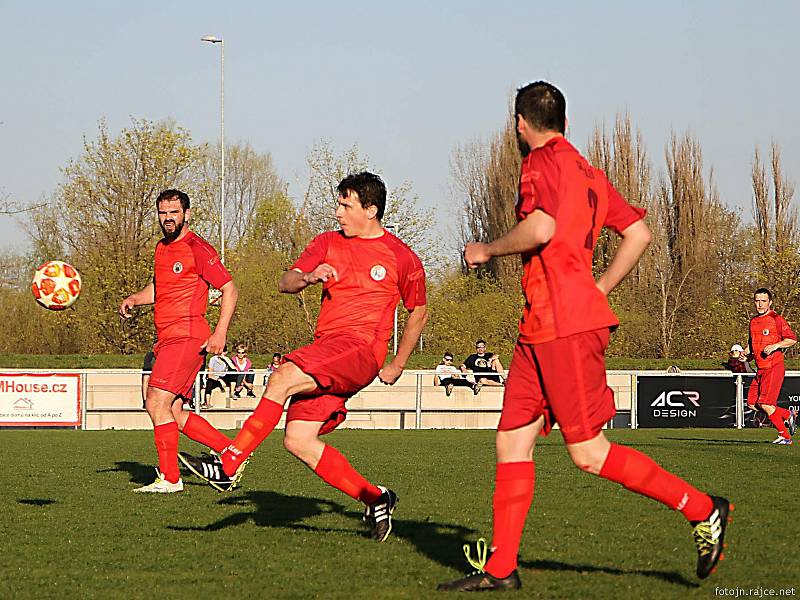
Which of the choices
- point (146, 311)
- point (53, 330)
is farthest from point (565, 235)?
point (53, 330)

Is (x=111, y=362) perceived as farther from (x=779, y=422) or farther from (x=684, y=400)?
(x=779, y=422)

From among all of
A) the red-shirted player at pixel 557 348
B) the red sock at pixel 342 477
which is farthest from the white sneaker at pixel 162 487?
the red-shirted player at pixel 557 348

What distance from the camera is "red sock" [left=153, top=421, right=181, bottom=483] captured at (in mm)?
9656

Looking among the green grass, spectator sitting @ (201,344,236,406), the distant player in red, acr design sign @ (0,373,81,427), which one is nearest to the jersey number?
the distant player in red

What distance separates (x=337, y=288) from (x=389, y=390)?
24116mm

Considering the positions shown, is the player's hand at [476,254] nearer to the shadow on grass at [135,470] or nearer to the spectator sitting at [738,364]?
the shadow on grass at [135,470]

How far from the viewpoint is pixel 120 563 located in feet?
19.9

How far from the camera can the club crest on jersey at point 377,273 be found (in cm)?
699

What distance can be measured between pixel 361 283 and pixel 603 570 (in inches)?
87.0

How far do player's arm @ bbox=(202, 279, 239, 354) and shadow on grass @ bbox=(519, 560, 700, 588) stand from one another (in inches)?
138

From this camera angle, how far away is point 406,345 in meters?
7.34

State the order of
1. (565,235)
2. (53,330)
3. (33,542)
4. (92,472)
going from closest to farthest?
(565,235) → (33,542) → (92,472) → (53,330)

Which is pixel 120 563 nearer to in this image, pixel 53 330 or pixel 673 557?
pixel 673 557

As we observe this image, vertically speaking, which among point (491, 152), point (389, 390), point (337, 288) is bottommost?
point (389, 390)
